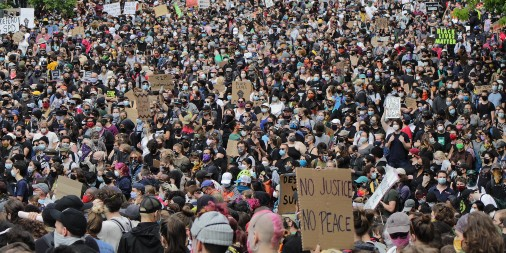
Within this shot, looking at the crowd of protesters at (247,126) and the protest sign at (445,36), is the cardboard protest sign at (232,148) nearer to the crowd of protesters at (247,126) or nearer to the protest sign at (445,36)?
the crowd of protesters at (247,126)

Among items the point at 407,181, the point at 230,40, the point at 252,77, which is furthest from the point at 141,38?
the point at 407,181

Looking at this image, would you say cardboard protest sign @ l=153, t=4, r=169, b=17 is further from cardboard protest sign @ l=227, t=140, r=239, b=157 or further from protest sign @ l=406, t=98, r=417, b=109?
cardboard protest sign @ l=227, t=140, r=239, b=157

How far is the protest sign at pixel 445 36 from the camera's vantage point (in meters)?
28.6

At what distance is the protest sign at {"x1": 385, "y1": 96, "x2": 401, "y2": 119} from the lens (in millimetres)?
20719

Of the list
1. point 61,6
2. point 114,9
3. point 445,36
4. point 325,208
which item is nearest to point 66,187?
point 325,208

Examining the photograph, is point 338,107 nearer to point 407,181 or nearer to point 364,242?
point 407,181

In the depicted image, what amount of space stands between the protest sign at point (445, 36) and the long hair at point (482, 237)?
840 inches

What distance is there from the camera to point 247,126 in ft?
67.6

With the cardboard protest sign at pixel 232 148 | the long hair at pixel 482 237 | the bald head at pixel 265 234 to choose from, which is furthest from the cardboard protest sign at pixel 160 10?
the bald head at pixel 265 234

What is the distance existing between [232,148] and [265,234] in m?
12.5

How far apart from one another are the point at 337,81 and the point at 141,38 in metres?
10.1

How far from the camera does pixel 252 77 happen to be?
87.1 feet

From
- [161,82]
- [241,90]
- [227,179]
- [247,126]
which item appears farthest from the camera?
[161,82]

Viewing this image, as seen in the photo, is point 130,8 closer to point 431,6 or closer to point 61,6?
point 61,6
